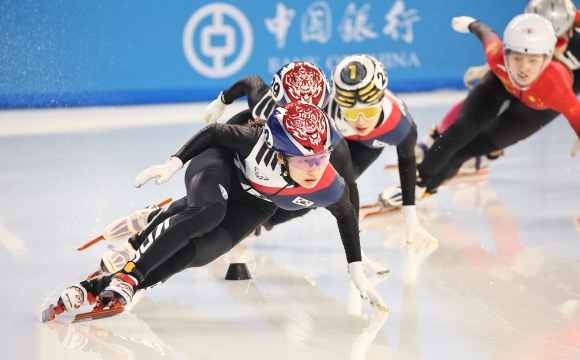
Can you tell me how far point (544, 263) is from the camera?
4613 millimetres

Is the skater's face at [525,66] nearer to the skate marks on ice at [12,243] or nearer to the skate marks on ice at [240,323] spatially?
the skate marks on ice at [240,323]

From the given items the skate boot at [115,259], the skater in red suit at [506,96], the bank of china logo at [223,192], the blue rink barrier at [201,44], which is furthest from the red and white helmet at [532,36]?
the blue rink barrier at [201,44]

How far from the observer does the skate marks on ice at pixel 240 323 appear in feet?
10.5

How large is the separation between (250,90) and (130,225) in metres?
1.02

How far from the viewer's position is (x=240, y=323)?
355 cm

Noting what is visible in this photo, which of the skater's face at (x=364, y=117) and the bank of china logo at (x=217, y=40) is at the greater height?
the skater's face at (x=364, y=117)

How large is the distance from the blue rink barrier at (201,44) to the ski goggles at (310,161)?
5198 millimetres


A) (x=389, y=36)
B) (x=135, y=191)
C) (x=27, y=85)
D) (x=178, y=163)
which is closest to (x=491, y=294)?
(x=178, y=163)

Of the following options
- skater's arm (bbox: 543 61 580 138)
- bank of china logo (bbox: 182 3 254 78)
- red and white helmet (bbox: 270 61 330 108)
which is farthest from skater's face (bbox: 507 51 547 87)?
bank of china logo (bbox: 182 3 254 78)

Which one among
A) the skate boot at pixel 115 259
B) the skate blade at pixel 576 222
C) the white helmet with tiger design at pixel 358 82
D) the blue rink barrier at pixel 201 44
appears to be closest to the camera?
the skate boot at pixel 115 259

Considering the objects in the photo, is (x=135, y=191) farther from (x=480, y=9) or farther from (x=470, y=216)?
(x=480, y=9)

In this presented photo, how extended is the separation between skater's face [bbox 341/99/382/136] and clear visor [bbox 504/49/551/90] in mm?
1112

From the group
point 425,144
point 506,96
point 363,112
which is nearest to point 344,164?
point 363,112

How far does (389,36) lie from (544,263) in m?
6.78
